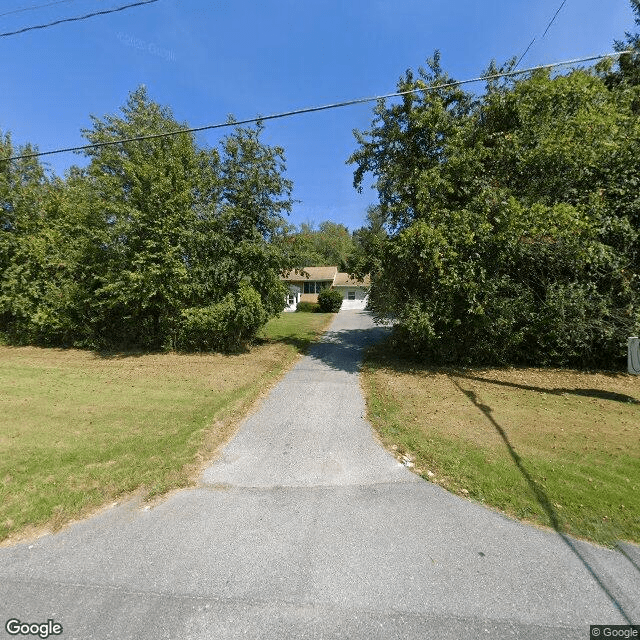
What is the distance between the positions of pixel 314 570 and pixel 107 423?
4.51 metres

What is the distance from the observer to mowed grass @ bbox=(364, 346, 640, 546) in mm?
3254

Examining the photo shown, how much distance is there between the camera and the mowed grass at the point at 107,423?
3.46 meters

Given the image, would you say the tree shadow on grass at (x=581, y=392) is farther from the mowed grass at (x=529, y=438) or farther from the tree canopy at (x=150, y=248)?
the tree canopy at (x=150, y=248)

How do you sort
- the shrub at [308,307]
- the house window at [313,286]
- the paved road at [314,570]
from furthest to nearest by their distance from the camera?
the house window at [313,286] < the shrub at [308,307] < the paved road at [314,570]

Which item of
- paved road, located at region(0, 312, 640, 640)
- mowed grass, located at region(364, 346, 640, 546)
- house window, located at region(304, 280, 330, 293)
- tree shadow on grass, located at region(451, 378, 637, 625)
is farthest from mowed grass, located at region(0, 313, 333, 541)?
house window, located at region(304, 280, 330, 293)

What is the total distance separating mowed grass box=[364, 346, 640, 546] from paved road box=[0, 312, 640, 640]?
0.38 metres

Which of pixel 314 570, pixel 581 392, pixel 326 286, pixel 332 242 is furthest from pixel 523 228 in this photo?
pixel 332 242

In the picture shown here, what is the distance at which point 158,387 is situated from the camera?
24.1 ft

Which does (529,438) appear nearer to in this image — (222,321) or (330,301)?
(222,321)

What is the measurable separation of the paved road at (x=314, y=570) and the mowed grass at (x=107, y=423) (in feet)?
1.46

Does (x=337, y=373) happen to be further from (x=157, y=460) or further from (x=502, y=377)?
(x=157, y=460)

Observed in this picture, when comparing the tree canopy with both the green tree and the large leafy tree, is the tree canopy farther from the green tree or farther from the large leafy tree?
the green tree

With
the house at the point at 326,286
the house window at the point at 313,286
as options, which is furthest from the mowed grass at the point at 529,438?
the house window at the point at 313,286

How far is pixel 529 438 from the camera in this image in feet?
15.9
